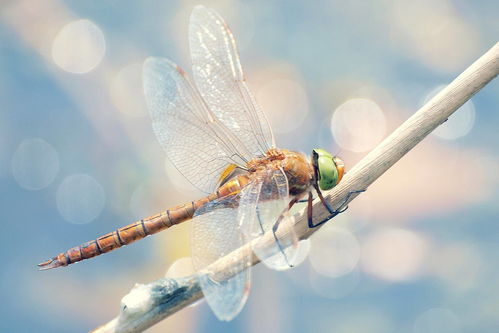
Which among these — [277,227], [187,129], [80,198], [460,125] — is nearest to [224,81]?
[187,129]

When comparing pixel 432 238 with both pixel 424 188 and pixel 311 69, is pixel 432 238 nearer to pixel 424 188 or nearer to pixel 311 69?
pixel 424 188

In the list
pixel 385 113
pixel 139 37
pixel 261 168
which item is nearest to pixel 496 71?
pixel 261 168

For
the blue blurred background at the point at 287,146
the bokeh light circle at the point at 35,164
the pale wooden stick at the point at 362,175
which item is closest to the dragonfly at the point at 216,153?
the pale wooden stick at the point at 362,175

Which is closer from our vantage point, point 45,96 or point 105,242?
point 105,242

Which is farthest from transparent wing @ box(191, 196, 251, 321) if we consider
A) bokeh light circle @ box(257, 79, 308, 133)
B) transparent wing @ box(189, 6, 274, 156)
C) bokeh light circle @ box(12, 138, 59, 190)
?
bokeh light circle @ box(12, 138, 59, 190)

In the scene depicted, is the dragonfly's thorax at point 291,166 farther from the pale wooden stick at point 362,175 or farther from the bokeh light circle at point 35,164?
the bokeh light circle at point 35,164

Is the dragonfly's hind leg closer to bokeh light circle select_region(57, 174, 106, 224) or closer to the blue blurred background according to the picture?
the blue blurred background

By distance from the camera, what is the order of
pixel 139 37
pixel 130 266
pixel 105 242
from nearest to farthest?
1. pixel 105 242
2. pixel 130 266
3. pixel 139 37
